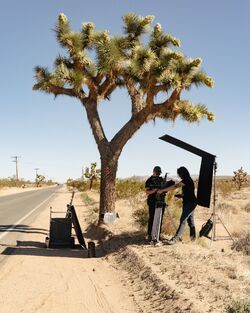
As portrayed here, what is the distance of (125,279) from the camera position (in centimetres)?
726

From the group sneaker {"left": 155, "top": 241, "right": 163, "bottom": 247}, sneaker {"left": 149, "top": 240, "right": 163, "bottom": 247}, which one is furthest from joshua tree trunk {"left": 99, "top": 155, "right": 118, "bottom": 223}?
sneaker {"left": 155, "top": 241, "right": 163, "bottom": 247}

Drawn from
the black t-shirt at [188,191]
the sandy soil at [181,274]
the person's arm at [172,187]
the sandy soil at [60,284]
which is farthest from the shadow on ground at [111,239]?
the black t-shirt at [188,191]

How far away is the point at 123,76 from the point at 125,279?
9150 mm

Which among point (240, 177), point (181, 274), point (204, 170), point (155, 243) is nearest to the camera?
point (181, 274)

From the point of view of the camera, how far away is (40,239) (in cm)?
1206

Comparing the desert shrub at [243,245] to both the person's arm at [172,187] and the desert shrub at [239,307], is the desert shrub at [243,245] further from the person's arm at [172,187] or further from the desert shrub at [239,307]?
the desert shrub at [239,307]

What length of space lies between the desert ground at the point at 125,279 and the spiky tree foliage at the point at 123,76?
15.4 feet

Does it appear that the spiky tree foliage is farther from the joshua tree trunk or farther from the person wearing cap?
the person wearing cap

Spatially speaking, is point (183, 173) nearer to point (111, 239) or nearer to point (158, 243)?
Result: point (158, 243)

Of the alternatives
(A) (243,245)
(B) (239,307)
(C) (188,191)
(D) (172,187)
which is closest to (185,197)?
(C) (188,191)

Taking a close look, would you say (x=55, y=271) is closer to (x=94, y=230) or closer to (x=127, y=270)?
(x=127, y=270)

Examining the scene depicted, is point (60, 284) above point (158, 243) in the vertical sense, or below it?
below

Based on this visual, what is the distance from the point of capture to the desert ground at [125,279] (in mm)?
5512

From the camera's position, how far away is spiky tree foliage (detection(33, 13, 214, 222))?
14.1 metres
